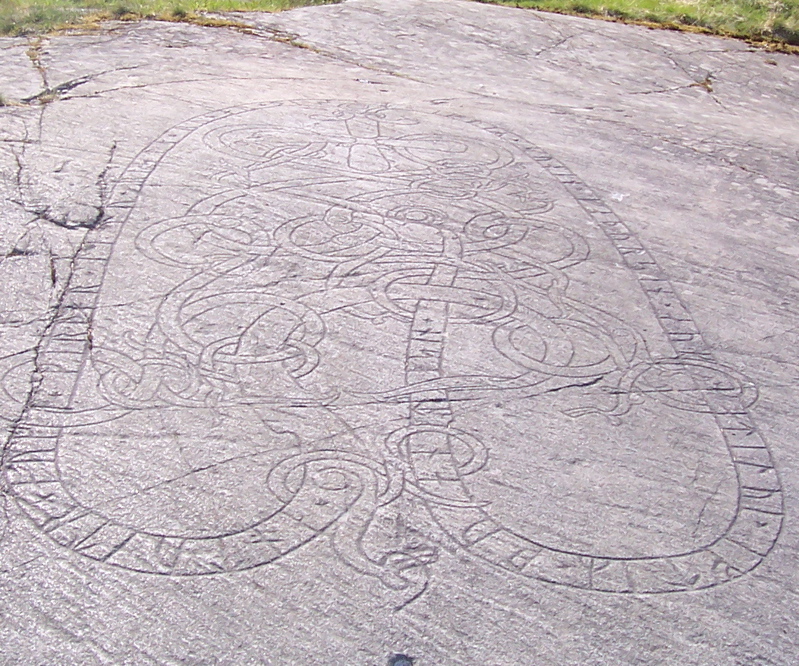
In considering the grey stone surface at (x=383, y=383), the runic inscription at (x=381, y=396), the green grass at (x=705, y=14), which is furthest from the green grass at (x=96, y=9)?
the runic inscription at (x=381, y=396)

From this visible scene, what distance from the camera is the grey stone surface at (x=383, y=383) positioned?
1.83 meters

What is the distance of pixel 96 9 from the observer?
638 centimetres

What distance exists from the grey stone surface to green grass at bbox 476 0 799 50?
3141mm

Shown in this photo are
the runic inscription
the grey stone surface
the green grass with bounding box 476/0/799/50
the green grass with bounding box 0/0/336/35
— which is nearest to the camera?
the grey stone surface

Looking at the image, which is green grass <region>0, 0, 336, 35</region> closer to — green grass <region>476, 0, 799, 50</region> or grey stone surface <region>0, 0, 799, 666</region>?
grey stone surface <region>0, 0, 799, 666</region>

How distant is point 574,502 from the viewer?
2.14m

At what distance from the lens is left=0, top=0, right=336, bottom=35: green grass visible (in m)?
5.86

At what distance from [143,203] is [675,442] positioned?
7.44 ft

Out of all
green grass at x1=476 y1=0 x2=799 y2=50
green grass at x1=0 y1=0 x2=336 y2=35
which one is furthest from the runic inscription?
green grass at x1=476 y1=0 x2=799 y2=50

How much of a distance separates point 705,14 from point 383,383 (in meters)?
6.56

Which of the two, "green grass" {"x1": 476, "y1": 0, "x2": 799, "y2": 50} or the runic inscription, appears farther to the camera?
"green grass" {"x1": 476, "y1": 0, "x2": 799, "y2": 50}

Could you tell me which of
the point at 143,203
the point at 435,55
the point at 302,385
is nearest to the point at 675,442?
the point at 302,385

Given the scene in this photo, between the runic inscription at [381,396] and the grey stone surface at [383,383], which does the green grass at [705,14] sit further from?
the runic inscription at [381,396]

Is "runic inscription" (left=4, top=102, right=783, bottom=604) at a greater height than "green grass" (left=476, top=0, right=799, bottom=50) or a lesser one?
lesser
